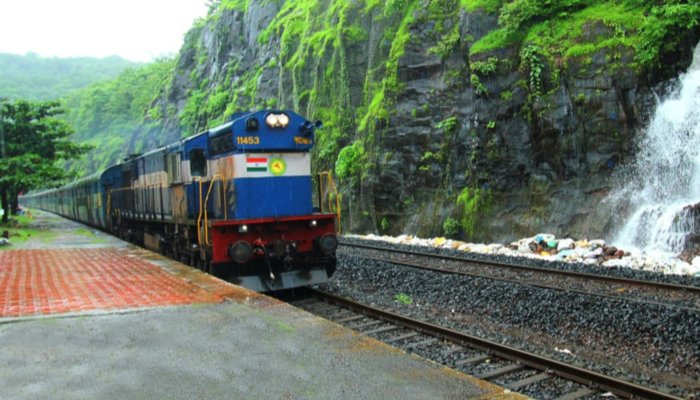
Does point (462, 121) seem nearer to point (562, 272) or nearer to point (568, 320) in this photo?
point (562, 272)

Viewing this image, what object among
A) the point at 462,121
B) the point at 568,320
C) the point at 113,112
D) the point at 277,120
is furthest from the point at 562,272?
the point at 113,112

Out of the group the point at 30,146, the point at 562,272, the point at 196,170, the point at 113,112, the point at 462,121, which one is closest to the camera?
the point at 196,170

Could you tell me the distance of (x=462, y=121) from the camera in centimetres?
1838

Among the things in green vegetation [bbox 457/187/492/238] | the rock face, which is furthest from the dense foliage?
green vegetation [bbox 457/187/492/238]

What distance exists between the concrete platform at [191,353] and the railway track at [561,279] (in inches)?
200

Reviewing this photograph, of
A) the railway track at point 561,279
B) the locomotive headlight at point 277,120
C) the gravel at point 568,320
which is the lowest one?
the gravel at point 568,320

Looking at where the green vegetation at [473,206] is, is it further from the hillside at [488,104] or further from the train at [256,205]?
the train at [256,205]

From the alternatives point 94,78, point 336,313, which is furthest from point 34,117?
point 94,78

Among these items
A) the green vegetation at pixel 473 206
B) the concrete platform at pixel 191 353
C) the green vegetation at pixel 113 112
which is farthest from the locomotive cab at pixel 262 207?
the green vegetation at pixel 113 112

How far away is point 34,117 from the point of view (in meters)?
26.3

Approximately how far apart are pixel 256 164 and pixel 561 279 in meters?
6.10

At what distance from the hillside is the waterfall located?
1.28 feet

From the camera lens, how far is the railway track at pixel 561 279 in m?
8.66

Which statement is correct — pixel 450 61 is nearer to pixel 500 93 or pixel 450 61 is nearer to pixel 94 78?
pixel 500 93
